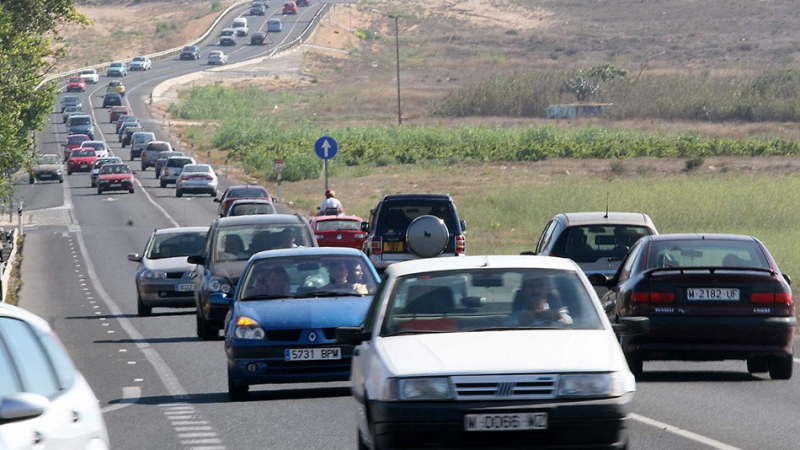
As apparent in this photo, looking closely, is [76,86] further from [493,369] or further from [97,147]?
[493,369]

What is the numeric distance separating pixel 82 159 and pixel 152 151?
143 inches

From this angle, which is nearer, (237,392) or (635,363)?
(237,392)

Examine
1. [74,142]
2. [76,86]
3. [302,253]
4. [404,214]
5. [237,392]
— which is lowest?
[76,86]

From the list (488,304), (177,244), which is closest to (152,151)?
(177,244)

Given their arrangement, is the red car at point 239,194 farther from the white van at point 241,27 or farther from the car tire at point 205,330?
the white van at point 241,27

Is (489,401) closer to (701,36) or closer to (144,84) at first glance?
(144,84)

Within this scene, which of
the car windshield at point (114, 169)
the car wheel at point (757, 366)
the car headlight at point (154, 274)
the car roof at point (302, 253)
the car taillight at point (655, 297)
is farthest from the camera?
the car windshield at point (114, 169)

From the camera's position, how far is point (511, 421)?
8500mm

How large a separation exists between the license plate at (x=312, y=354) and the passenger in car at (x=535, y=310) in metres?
4.38

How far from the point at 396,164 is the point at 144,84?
183 feet

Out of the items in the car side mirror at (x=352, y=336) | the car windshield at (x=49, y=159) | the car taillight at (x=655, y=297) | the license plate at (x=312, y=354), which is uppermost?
the car side mirror at (x=352, y=336)

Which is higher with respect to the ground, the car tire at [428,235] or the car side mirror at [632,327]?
the car side mirror at [632,327]

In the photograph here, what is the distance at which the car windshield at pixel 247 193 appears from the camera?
4391 cm

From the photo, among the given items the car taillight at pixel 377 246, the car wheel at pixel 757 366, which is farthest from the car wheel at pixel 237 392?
the car taillight at pixel 377 246
